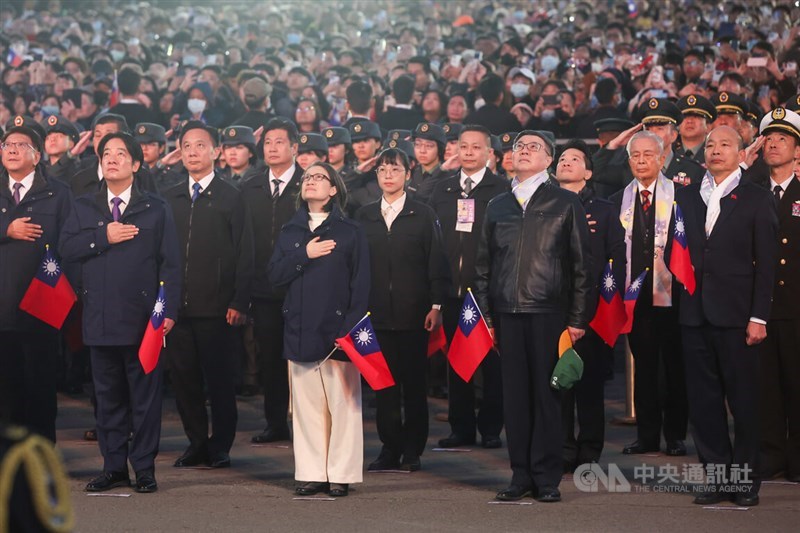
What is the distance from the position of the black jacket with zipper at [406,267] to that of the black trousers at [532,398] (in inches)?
53.2

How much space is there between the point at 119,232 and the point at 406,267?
2153 millimetres

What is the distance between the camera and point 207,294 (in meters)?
9.88

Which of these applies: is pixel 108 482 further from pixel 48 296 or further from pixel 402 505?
pixel 402 505

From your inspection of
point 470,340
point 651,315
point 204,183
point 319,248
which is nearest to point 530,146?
point 470,340

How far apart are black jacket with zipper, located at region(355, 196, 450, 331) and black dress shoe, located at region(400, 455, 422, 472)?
907mm

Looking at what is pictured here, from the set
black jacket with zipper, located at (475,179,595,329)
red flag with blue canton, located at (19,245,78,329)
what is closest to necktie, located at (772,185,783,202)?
black jacket with zipper, located at (475,179,595,329)

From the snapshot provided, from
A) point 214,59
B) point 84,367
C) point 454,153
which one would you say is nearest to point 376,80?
point 214,59

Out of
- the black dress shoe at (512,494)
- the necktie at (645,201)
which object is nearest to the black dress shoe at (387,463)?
the black dress shoe at (512,494)

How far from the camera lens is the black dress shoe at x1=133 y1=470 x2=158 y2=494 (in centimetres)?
878

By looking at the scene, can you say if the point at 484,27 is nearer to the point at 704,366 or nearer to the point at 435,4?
the point at 435,4

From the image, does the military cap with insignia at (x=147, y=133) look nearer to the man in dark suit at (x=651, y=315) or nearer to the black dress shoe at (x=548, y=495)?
the man in dark suit at (x=651, y=315)

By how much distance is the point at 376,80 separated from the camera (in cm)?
2000

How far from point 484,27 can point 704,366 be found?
68.9 ft

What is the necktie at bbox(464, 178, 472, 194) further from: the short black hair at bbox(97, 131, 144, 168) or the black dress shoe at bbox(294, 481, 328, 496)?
the black dress shoe at bbox(294, 481, 328, 496)
